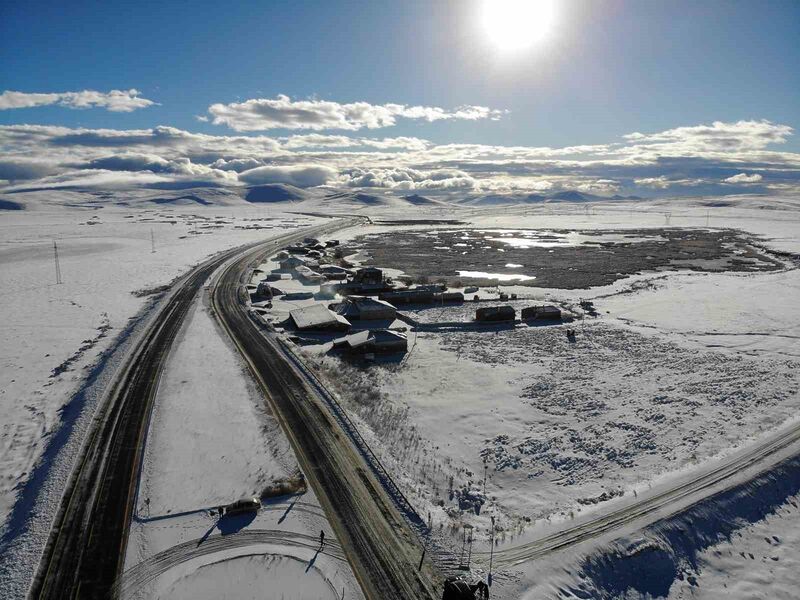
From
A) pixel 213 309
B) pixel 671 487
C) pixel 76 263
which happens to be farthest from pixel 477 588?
pixel 76 263

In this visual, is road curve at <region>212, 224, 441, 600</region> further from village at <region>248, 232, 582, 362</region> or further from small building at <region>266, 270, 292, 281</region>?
small building at <region>266, 270, 292, 281</region>

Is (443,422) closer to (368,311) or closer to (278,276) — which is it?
(368,311)

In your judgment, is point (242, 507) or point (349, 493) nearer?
point (242, 507)

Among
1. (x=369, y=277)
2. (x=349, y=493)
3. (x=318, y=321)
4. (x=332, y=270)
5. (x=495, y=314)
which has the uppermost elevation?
Result: (x=369, y=277)

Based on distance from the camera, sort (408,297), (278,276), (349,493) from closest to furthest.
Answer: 1. (349,493)
2. (408,297)
3. (278,276)

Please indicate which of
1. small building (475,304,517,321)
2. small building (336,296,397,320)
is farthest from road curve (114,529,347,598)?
small building (475,304,517,321)

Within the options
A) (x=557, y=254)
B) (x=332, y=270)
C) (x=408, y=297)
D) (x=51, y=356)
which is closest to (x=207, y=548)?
(x=51, y=356)
